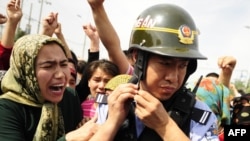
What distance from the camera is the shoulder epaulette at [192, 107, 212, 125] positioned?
1900 millimetres

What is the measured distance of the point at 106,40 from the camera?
3074 millimetres

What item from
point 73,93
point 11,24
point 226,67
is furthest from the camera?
point 11,24

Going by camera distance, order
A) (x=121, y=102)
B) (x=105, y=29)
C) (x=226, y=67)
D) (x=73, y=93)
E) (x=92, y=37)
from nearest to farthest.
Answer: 1. (x=121, y=102)
2. (x=105, y=29)
3. (x=73, y=93)
4. (x=226, y=67)
5. (x=92, y=37)

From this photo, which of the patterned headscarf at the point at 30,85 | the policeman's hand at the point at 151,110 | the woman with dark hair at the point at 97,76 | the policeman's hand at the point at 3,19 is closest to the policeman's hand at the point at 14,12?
the policeman's hand at the point at 3,19

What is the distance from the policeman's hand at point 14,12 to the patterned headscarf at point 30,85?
1.32 metres

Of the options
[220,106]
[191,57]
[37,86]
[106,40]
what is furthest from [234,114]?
[37,86]

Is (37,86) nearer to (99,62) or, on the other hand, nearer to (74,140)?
(74,140)

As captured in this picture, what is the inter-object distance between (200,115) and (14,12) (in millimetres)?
2839

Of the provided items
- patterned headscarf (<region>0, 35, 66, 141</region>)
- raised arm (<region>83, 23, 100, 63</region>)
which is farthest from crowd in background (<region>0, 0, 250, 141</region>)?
raised arm (<region>83, 23, 100, 63</region>)

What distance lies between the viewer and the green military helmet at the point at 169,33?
6.64 ft

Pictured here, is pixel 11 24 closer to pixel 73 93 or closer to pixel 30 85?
pixel 73 93

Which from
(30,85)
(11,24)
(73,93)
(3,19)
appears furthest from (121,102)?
(3,19)

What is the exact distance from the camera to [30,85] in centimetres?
257

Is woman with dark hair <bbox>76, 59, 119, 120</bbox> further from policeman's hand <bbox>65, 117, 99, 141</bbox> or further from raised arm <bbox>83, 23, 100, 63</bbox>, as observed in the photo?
policeman's hand <bbox>65, 117, 99, 141</bbox>
